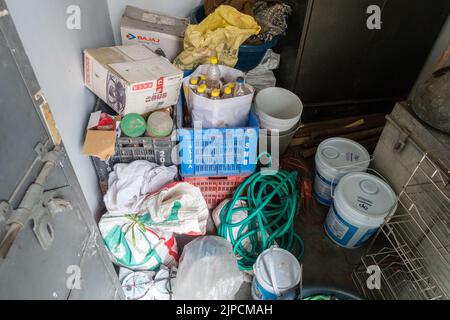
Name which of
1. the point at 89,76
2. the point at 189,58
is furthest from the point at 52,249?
the point at 189,58

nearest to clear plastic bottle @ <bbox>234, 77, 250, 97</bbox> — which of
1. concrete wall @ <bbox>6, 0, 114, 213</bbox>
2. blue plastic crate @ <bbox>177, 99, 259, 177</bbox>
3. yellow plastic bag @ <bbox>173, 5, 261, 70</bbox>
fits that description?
blue plastic crate @ <bbox>177, 99, 259, 177</bbox>

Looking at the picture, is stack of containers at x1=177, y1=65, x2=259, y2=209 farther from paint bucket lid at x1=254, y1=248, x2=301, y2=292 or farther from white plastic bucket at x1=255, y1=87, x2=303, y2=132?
paint bucket lid at x1=254, y1=248, x2=301, y2=292

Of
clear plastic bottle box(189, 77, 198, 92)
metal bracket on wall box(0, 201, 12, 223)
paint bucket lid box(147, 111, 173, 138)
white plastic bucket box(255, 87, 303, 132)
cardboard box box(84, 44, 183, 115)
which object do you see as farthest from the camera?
white plastic bucket box(255, 87, 303, 132)

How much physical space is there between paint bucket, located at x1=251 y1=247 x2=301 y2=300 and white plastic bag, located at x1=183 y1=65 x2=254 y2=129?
2.25 feet

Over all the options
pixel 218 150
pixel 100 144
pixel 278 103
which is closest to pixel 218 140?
pixel 218 150

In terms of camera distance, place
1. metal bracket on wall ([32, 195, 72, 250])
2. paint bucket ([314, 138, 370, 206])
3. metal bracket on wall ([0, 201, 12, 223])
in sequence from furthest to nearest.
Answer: paint bucket ([314, 138, 370, 206]) < metal bracket on wall ([32, 195, 72, 250]) < metal bracket on wall ([0, 201, 12, 223])

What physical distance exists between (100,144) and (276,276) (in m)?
0.99

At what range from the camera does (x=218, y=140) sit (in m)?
1.62

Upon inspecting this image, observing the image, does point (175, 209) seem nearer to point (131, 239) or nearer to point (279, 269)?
point (131, 239)

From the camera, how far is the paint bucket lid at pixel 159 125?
1.56 m

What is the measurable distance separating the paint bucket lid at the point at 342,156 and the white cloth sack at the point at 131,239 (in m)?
0.98

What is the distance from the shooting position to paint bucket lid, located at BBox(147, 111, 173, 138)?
1558mm

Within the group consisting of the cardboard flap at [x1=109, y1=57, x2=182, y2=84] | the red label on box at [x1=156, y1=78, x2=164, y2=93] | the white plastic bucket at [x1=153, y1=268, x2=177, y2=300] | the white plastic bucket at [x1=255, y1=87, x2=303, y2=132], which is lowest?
the white plastic bucket at [x1=153, y1=268, x2=177, y2=300]

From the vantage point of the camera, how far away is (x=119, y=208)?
4.98ft
